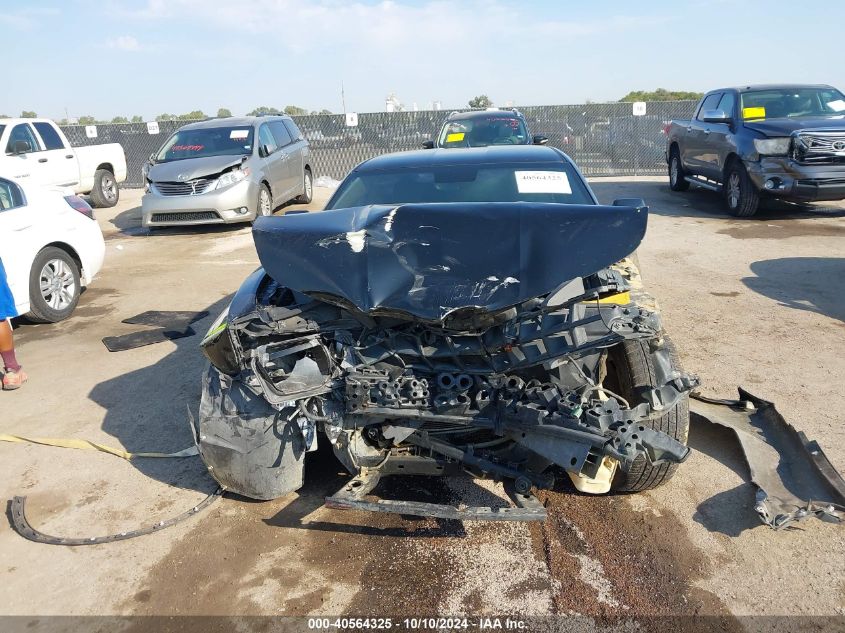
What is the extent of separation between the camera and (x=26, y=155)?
12.4m

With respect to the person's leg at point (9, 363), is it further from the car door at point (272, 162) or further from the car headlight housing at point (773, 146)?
the car headlight housing at point (773, 146)

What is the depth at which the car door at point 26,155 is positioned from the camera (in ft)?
39.3

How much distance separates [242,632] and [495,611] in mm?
1043

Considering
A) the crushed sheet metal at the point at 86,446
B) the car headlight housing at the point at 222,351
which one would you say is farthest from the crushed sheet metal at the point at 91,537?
the car headlight housing at the point at 222,351

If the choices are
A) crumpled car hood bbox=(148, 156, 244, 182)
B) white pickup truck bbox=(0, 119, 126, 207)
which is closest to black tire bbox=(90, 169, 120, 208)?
white pickup truck bbox=(0, 119, 126, 207)

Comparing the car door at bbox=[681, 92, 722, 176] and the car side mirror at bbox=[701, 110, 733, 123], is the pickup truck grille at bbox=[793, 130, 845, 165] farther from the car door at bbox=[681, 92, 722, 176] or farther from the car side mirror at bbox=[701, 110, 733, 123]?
the car door at bbox=[681, 92, 722, 176]

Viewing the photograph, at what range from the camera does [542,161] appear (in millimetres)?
4449

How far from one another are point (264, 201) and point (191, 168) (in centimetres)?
133

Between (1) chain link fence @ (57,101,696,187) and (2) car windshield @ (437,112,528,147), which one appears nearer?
→ (2) car windshield @ (437,112,528,147)

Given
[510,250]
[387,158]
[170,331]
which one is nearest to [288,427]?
[510,250]

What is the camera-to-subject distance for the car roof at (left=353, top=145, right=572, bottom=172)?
4.45 metres

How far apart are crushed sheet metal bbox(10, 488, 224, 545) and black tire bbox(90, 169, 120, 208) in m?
12.7

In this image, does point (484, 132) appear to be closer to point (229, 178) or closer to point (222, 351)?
point (229, 178)

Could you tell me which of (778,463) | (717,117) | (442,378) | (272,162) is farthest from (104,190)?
(778,463)
